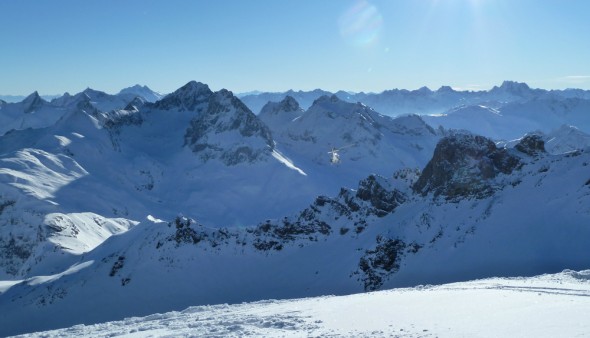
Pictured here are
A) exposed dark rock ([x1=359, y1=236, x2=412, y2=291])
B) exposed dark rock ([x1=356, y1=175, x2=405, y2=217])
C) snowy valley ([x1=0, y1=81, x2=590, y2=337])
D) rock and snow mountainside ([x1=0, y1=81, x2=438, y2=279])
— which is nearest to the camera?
snowy valley ([x1=0, y1=81, x2=590, y2=337])

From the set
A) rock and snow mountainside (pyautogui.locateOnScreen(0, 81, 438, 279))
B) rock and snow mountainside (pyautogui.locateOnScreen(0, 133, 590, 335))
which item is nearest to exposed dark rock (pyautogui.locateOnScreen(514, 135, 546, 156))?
rock and snow mountainside (pyautogui.locateOnScreen(0, 133, 590, 335))

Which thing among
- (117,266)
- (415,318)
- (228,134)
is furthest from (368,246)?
(228,134)

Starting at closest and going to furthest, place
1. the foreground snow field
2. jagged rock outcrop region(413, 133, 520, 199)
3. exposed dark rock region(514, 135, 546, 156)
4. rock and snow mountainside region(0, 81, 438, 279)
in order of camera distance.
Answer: the foreground snow field, jagged rock outcrop region(413, 133, 520, 199), exposed dark rock region(514, 135, 546, 156), rock and snow mountainside region(0, 81, 438, 279)

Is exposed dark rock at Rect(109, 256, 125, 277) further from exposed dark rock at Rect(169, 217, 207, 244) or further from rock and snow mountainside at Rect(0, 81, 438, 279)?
rock and snow mountainside at Rect(0, 81, 438, 279)

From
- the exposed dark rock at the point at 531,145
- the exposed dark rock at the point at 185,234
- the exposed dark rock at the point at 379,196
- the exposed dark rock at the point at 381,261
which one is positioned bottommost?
the exposed dark rock at the point at 381,261

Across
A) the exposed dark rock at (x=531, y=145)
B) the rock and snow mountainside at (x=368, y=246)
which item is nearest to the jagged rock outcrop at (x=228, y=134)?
the rock and snow mountainside at (x=368, y=246)

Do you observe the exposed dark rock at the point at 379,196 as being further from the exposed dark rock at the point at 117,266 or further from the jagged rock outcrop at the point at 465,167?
the exposed dark rock at the point at 117,266

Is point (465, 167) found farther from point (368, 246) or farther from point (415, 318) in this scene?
point (415, 318)
